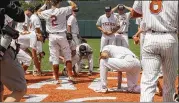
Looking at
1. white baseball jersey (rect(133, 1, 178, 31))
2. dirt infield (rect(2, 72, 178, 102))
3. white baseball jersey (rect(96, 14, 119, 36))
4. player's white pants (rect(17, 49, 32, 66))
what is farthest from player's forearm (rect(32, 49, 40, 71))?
white baseball jersey (rect(133, 1, 178, 31))

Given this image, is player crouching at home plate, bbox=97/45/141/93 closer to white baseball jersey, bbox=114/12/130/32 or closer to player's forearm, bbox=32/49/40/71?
player's forearm, bbox=32/49/40/71

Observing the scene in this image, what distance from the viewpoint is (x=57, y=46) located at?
9.27 m

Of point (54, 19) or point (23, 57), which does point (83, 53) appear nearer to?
point (54, 19)

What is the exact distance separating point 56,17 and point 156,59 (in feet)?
14.8

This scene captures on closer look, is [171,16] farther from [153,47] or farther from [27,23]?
[27,23]

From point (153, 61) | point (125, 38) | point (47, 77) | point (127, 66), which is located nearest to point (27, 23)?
point (47, 77)

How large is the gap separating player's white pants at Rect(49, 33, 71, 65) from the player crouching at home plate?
1693mm

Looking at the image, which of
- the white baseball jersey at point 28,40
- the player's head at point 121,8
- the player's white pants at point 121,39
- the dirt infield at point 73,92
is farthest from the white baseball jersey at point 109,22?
the white baseball jersey at point 28,40

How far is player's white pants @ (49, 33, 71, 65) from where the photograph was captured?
30.0 ft

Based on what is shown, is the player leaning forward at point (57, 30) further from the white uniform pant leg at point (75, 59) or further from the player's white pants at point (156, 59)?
the player's white pants at point (156, 59)

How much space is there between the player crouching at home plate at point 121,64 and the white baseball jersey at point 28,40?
10.7 feet

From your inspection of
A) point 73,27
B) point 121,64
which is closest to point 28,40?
point 73,27

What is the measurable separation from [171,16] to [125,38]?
23.3ft

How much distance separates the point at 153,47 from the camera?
486cm
